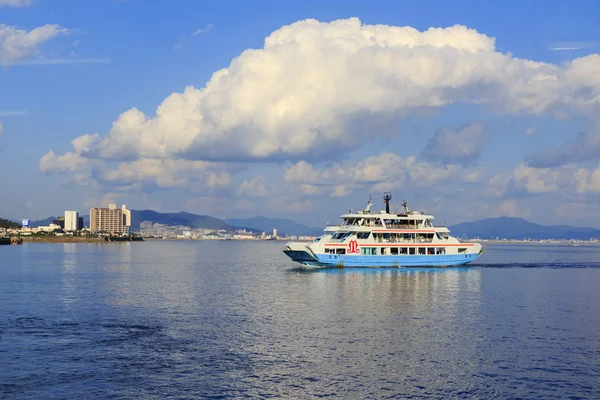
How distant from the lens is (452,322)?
5122cm

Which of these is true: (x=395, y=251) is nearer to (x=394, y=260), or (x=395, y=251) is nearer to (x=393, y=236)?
(x=394, y=260)

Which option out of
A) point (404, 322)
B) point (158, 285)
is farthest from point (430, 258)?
point (404, 322)

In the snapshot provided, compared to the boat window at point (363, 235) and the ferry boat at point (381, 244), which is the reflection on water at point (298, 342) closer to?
the ferry boat at point (381, 244)

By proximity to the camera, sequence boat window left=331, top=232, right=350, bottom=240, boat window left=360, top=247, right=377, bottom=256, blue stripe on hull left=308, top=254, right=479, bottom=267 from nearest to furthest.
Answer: blue stripe on hull left=308, top=254, right=479, bottom=267
boat window left=360, top=247, right=377, bottom=256
boat window left=331, top=232, right=350, bottom=240

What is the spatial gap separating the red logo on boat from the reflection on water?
78.1 ft

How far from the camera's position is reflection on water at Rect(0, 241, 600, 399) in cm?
3195

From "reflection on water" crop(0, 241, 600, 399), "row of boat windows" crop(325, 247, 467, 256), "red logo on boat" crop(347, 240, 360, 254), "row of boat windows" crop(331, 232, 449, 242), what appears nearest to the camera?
"reflection on water" crop(0, 241, 600, 399)

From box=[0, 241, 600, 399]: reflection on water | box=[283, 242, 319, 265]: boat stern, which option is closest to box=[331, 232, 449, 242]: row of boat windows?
box=[283, 242, 319, 265]: boat stern

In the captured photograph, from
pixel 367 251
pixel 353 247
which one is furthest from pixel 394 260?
pixel 353 247

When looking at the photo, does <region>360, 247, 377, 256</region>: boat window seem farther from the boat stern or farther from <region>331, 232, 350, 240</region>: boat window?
the boat stern

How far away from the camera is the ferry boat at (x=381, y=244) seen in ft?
328

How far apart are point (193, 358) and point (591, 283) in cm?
7596

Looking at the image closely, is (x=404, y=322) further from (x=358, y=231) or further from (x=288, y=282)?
(x=358, y=231)

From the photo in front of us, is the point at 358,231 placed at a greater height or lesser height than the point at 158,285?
greater
